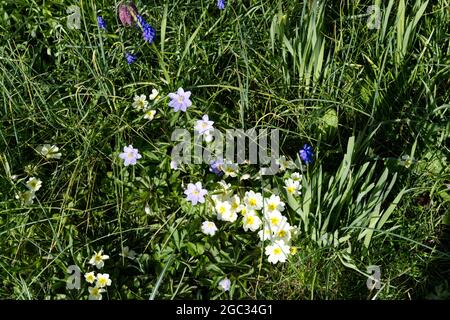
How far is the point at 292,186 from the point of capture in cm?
185

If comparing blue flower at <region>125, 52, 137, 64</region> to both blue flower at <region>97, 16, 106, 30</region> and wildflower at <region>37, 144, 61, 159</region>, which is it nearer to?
blue flower at <region>97, 16, 106, 30</region>

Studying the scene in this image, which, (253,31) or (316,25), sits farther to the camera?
(253,31)

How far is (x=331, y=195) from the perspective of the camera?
1811 mm

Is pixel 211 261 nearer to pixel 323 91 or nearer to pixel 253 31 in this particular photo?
pixel 323 91

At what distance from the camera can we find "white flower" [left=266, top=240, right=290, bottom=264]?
5.76ft

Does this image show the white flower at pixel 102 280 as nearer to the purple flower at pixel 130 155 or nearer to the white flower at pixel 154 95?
the purple flower at pixel 130 155

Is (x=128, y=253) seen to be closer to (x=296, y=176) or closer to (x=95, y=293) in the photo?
(x=95, y=293)

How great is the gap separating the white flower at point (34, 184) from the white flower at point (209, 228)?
55 centimetres

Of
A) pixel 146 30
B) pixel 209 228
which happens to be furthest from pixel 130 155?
pixel 146 30

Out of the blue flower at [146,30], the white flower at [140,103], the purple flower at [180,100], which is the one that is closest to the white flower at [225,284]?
the purple flower at [180,100]

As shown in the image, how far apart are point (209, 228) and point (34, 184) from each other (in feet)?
1.93

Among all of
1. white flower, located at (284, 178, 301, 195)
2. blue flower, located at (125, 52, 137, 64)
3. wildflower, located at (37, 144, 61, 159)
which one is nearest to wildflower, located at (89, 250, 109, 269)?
wildflower, located at (37, 144, 61, 159)


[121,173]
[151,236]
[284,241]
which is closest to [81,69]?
[121,173]
